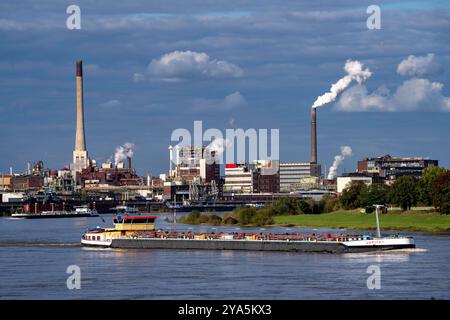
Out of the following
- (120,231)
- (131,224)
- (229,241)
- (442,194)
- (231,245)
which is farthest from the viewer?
(442,194)

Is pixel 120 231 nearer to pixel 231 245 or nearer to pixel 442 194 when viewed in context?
pixel 231 245

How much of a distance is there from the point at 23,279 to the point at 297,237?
36.0 m

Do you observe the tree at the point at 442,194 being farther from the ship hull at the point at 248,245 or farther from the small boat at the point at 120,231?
the ship hull at the point at 248,245

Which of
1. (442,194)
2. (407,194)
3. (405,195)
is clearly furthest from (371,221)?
(407,194)

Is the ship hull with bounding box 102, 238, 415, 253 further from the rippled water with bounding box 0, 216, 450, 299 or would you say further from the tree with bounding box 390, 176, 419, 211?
the tree with bounding box 390, 176, 419, 211

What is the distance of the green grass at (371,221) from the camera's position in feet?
463

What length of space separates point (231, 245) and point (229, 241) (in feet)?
1.68

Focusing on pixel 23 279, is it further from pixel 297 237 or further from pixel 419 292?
pixel 297 237

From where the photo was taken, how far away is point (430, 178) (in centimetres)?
18162

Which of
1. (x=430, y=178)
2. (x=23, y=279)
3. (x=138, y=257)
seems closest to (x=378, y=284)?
(x=23, y=279)

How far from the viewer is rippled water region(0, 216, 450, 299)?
225 feet

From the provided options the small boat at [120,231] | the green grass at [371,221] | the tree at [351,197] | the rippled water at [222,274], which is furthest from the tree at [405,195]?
the rippled water at [222,274]

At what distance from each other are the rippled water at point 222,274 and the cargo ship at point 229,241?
239cm

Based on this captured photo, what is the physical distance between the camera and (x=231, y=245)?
109438 millimetres
